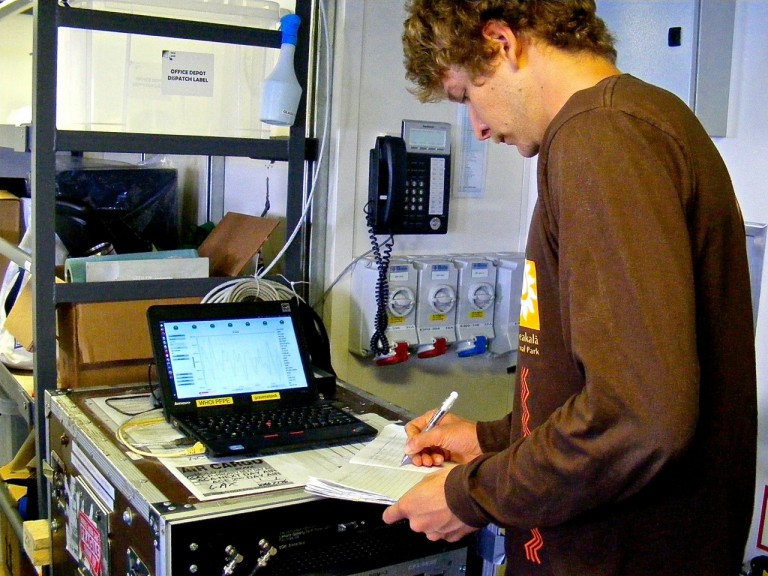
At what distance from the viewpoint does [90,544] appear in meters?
1.43

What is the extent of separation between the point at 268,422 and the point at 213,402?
0.37ft

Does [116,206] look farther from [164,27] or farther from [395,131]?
[395,131]

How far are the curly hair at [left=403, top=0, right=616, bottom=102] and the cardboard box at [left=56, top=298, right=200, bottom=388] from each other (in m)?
0.94

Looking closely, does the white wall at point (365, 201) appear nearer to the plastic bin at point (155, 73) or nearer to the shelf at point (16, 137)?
the plastic bin at point (155, 73)

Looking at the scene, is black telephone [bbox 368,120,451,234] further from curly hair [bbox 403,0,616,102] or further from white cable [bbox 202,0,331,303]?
curly hair [bbox 403,0,616,102]

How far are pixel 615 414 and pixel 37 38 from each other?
1263mm

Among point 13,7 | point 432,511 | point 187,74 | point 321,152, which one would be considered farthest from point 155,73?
point 432,511

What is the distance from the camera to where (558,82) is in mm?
964

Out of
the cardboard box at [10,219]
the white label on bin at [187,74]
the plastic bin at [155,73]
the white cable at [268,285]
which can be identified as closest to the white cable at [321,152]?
the white cable at [268,285]

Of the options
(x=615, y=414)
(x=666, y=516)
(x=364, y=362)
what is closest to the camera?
(x=615, y=414)

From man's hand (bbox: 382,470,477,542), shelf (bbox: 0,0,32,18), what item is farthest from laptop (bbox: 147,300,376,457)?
shelf (bbox: 0,0,32,18)

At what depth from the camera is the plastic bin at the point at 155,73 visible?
1720mm

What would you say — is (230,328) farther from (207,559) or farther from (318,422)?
(207,559)

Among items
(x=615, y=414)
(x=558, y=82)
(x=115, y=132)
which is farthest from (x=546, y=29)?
(x=115, y=132)
